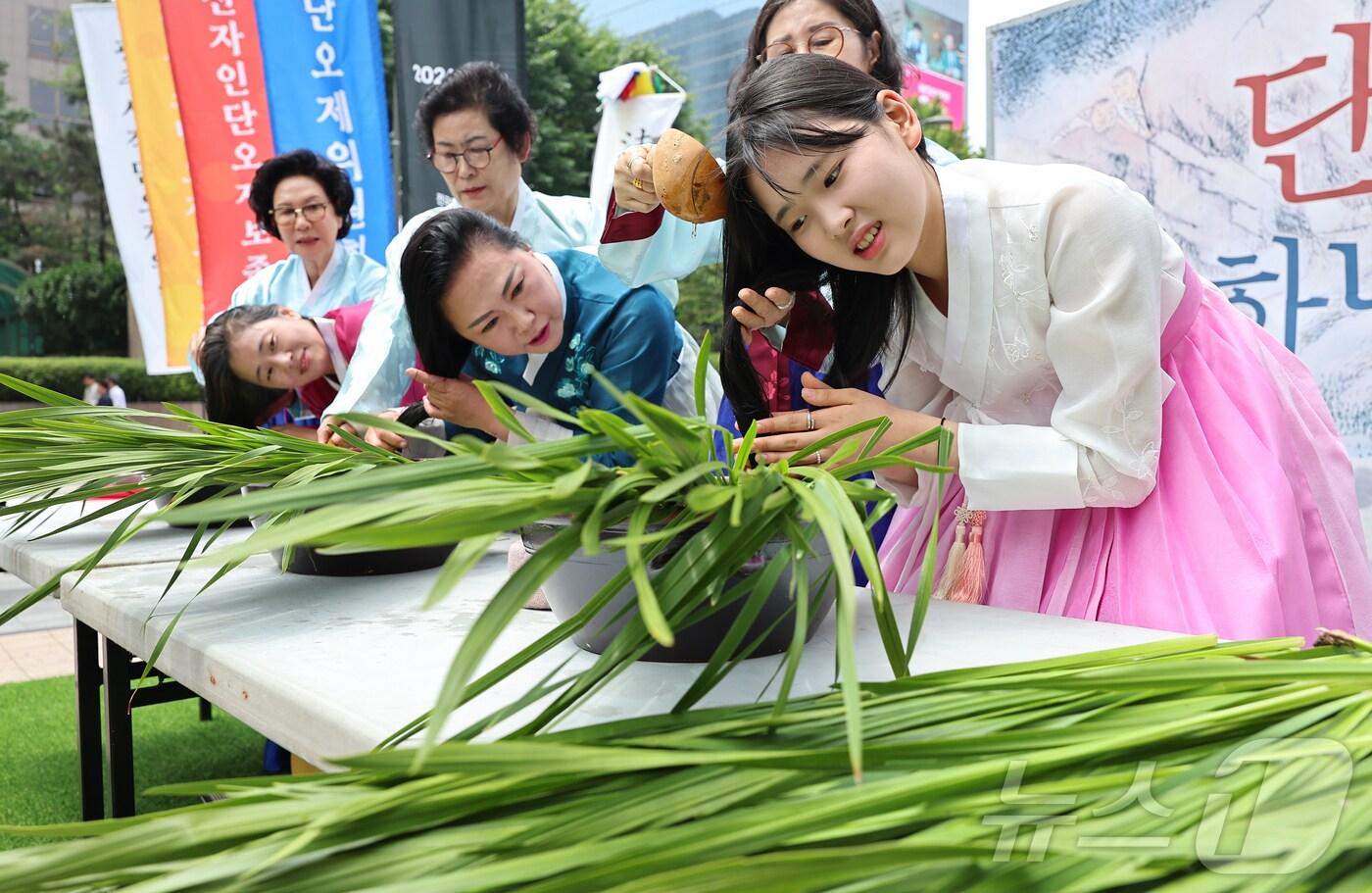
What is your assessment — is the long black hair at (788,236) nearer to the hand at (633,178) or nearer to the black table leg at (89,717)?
the hand at (633,178)

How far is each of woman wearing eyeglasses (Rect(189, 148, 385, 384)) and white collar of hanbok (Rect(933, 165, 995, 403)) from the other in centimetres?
202

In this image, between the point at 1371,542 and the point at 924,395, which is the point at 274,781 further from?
the point at 1371,542

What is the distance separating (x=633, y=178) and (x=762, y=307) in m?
0.27

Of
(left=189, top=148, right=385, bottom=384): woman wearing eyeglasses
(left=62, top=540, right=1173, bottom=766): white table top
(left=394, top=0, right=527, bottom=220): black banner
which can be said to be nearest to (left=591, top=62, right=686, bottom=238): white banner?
(left=394, top=0, right=527, bottom=220): black banner

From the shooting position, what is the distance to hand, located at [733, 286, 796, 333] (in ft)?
3.85

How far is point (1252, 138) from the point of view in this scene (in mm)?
2459

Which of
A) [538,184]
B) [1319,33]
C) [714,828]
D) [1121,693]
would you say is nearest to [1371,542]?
[1319,33]

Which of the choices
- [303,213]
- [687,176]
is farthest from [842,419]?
[303,213]

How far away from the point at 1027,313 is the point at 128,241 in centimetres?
476

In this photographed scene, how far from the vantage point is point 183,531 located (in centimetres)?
182

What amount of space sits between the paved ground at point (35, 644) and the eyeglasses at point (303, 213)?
1532 millimetres

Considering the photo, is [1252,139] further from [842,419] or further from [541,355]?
[842,419]

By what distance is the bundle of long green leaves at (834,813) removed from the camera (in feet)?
1.22

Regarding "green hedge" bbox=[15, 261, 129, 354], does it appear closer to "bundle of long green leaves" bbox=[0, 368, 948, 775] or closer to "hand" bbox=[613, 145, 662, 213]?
"hand" bbox=[613, 145, 662, 213]
